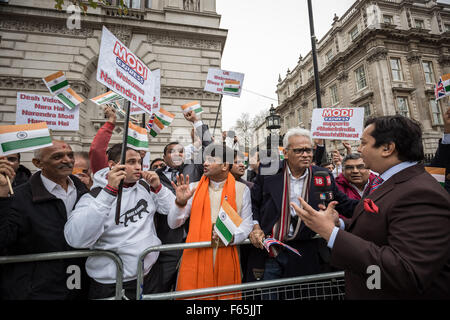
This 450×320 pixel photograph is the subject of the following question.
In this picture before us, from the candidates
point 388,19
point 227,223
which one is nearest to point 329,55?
point 388,19

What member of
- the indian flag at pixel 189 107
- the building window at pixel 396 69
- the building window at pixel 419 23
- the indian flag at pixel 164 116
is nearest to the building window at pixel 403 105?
the building window at pixel 396 69

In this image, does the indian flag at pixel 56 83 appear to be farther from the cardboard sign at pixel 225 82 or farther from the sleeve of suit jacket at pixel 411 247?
the sleeve of suit jacket at pixel 411 247

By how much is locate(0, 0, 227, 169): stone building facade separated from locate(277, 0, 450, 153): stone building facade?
17327mm

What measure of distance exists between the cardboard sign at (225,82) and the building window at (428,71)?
2624cm

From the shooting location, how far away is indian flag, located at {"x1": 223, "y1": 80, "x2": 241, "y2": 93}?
5855 mm

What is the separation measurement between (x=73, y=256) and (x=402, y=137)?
2787mm

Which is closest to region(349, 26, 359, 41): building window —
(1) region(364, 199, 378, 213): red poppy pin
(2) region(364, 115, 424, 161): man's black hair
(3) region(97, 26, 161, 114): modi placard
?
(2) region(364, 115, 424, 161): man's black hair

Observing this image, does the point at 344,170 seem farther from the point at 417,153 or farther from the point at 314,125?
the point at 417,153

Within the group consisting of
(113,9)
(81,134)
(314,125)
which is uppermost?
(113,9)

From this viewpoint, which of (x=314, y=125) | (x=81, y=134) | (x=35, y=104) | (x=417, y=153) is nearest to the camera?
(x=417, y=153)

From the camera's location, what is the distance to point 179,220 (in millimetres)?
2541

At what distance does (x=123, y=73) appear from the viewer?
88.4 inches

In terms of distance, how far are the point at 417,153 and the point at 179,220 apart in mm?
2256

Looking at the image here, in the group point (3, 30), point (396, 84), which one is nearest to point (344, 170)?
point (3, 30)
